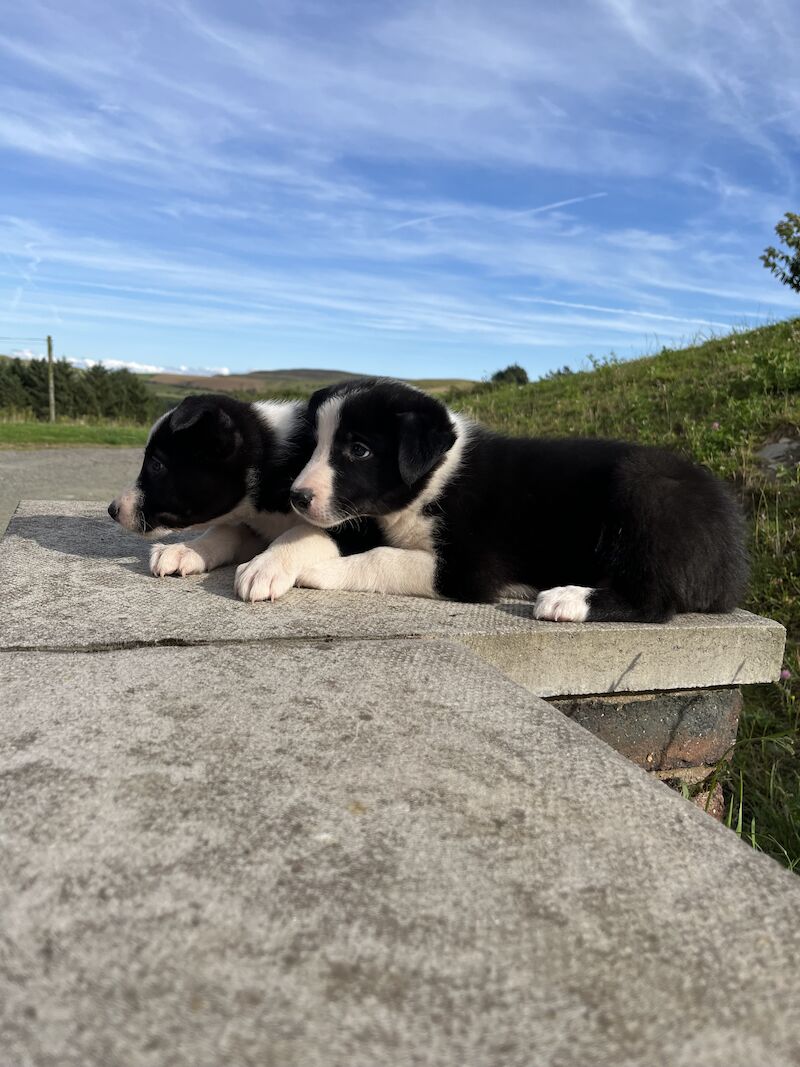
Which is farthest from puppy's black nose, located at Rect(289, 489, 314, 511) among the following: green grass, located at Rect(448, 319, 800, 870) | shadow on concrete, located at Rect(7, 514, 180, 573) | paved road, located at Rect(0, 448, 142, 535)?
paved road, located at Rect(0, 448, 142, 535)

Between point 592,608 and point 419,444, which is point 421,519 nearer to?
point 419,444

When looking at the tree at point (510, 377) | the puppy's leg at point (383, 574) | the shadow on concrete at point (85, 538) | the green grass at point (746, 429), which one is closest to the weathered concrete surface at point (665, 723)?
the green grass at point (746, 429)

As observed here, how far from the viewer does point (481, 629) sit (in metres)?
2.66

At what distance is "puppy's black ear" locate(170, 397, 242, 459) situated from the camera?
132 inches

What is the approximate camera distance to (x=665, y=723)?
2.99m

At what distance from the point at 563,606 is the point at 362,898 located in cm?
175

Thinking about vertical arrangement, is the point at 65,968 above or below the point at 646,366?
below

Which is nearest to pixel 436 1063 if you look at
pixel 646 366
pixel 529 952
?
pixel 529 952

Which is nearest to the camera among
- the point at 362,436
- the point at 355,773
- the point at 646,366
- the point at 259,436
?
the point at 355,773

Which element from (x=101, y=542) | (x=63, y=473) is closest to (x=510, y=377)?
(x=63, y=473)

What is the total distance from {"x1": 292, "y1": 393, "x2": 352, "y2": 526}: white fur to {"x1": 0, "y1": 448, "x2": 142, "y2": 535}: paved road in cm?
428

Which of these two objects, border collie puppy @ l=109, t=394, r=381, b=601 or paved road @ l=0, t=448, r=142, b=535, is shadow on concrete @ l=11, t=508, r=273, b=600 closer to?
border collie puppy @ l=109, t=394, r=381, b=601

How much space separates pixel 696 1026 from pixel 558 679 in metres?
1.71

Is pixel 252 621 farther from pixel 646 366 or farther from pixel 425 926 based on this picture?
pixel 646 366
